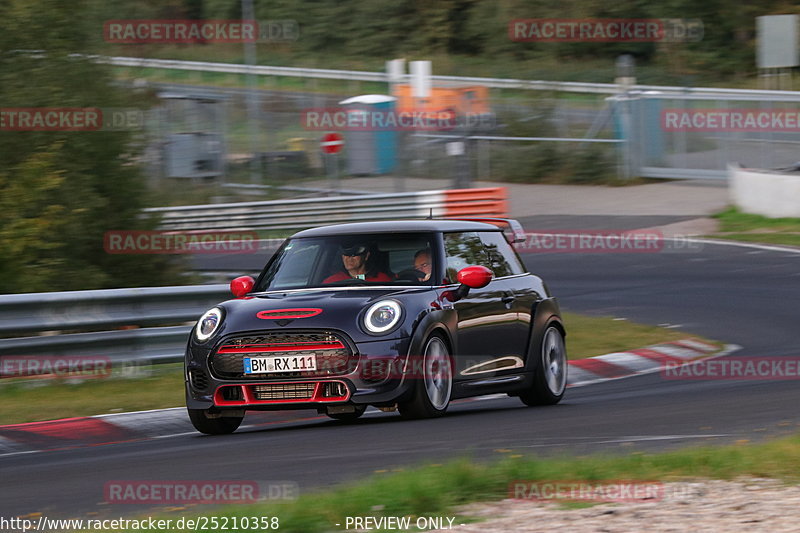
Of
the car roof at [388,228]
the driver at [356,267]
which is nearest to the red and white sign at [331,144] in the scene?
the car roof at [388,228]

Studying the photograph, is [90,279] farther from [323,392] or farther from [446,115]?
[446,115]

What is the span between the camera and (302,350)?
917 cm

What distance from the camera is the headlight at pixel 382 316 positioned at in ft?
30.4

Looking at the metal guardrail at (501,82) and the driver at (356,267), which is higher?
the metal guardrail at (501,82)

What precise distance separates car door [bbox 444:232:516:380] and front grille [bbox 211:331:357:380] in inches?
41.3

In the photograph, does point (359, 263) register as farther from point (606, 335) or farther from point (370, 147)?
point (370, 147)

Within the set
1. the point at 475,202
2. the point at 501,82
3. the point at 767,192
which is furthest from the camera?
the point at 501,82

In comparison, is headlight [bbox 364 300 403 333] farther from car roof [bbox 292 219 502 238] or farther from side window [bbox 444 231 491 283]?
car roof [bbox 292 219 502 238]

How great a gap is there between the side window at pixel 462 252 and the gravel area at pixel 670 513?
13.9 feet

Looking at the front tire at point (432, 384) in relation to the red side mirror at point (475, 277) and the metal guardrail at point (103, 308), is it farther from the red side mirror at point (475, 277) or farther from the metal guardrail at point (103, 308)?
the metal guardrail at point (103, 308)

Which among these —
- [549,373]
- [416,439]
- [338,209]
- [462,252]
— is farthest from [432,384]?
[338,209]

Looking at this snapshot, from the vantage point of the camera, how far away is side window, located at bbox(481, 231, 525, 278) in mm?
10961

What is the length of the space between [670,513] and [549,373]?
5460 millimetres

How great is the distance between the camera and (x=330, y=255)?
10.3m
